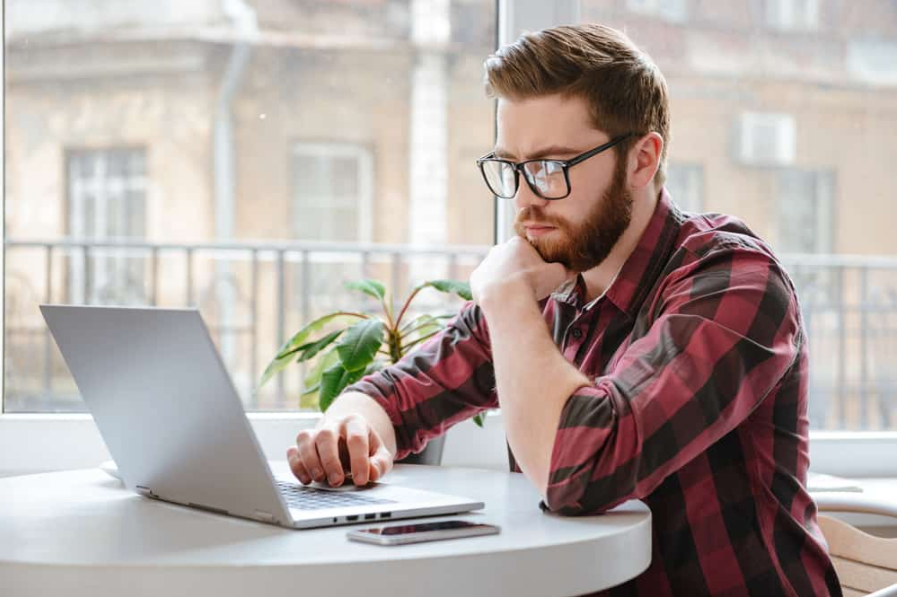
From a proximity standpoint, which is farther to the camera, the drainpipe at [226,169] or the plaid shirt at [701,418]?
the drainpipe at [226,169]

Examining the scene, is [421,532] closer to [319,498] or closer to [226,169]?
[319,498]

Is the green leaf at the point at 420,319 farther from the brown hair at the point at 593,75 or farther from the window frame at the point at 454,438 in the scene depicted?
the brown hair at the point at 593,75

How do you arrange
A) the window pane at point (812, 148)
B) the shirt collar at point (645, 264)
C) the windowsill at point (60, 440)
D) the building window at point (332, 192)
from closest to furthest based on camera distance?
the shirt collar at point (645, 264), the windowsill at point (60, 440), the window pane at point (812, 148), the building window at point (332, 192)

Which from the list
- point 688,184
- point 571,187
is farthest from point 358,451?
point 688,184

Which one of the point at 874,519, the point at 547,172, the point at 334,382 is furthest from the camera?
the point at 874,519

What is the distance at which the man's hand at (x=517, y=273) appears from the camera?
4.58 ft

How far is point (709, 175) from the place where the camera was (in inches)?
→ 173

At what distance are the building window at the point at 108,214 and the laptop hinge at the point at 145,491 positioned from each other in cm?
368

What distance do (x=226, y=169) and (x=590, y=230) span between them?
3.76m

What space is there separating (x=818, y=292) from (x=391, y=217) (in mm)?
1976

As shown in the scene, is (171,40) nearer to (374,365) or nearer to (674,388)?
(374,365)

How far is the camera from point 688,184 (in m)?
4.61

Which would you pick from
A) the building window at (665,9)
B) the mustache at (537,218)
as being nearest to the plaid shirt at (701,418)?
the mustache at (537,218)

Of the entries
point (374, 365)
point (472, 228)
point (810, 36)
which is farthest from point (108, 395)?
point (472, 228)
